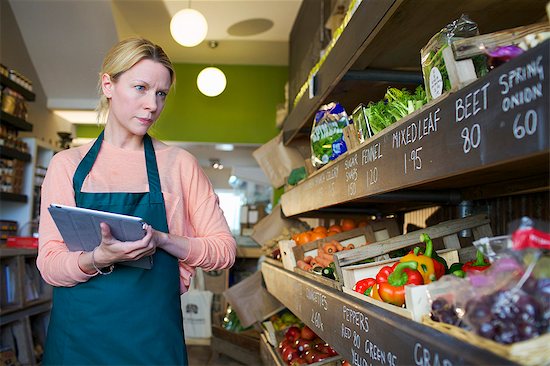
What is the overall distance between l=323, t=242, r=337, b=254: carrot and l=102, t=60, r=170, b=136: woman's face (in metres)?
1.23

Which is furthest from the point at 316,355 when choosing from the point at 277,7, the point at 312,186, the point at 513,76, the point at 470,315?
the point at 277,7

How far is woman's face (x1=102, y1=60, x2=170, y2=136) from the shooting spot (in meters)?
1.61

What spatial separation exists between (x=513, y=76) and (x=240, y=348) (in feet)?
13.4

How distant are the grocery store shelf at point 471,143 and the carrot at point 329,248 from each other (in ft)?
1.90

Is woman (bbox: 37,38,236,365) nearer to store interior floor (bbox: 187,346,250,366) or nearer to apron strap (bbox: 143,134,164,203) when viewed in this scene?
apron strap (bbox: 143,134,164,203)

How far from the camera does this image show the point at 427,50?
1.43 meters

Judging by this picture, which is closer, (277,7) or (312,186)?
(312,186)

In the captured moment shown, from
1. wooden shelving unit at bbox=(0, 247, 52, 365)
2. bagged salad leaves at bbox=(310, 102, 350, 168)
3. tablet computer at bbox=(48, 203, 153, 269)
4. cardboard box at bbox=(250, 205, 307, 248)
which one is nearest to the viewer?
tablet computer at bbox=(48, 203, 153, 269)

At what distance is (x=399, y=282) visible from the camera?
1487 millimetres

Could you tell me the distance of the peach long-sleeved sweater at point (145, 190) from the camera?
1555mm

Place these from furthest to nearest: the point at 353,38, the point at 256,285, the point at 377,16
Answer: the point at 256,285 < the point at 353,38 < the point at 377,16

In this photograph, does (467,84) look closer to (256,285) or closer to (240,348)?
(256,285)

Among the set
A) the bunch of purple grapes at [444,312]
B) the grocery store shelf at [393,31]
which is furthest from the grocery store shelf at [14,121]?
the bunch of purple grapes at [444,312]

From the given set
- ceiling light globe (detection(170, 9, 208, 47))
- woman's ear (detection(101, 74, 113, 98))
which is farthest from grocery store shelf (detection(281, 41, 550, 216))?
ceiling light globe (detection(170, 9, 208, 47))
